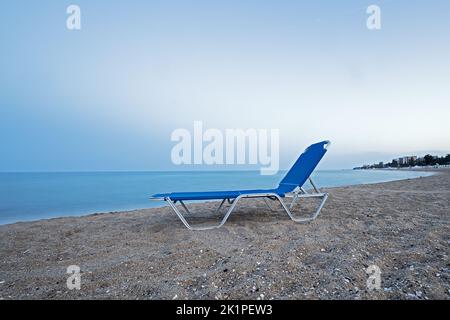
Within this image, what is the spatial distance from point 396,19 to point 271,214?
10.2 meters

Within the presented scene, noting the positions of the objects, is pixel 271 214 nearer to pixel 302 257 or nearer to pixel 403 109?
pixel 302 257

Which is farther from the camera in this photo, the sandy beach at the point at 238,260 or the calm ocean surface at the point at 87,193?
the calm ocean surface at the point at 87,193

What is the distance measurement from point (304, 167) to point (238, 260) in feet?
8.95

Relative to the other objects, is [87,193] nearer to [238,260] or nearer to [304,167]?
[304,167]

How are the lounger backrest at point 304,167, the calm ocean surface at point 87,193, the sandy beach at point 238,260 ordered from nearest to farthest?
1. the sandy beach at point 238,260
2. the lounger backrest at point 304,167
3. the calm ocean surface at point 87,193

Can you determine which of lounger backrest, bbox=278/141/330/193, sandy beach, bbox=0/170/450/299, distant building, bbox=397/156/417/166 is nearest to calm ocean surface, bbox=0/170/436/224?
sandy beach, bbox=0/170/450/299

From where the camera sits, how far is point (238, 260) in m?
2.44

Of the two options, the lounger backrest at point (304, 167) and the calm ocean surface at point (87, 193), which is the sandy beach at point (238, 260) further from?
the calm ocean surface at point (87, 193)

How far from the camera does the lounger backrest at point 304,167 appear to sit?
14.2ft

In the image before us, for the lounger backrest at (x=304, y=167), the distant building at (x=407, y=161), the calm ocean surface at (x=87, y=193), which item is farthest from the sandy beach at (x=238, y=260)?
the distant building at (x=407, y=161)

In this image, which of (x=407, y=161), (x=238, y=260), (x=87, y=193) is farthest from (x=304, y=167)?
(x=407, y=161)

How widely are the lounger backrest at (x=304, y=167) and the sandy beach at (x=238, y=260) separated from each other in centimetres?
76

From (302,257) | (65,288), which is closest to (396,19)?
(302,257)

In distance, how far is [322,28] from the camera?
1016 centimetres
